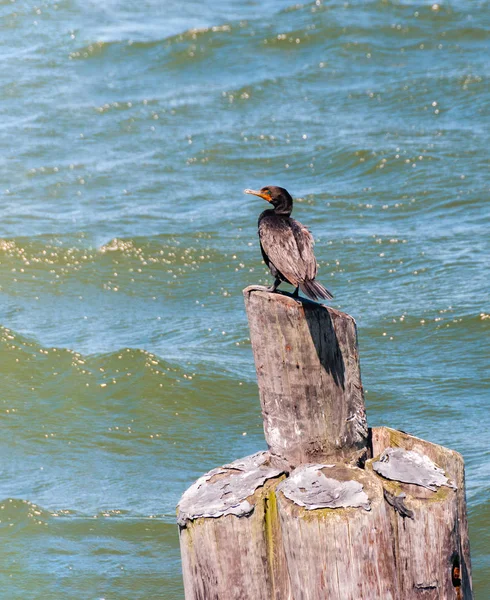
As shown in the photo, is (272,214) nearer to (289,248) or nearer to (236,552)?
(289,248)

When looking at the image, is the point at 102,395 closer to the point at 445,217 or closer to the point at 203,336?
the point at 203,336

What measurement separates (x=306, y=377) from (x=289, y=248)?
39.9 inches

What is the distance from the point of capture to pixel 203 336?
9.56m

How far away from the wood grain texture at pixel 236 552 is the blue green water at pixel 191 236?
2.46 meters

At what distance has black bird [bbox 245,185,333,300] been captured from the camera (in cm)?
434

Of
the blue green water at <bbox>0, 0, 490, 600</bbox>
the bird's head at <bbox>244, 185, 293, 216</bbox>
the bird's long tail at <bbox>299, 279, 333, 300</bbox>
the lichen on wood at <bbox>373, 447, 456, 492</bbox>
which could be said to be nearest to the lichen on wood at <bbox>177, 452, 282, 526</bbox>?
the lichen on wood at <bbox>373, 447, 456, 492</bbox>

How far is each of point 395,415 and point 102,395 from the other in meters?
2.45

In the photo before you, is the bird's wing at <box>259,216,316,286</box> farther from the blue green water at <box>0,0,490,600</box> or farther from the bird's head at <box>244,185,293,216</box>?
the blue green water at <box>0,0,490,600</box>

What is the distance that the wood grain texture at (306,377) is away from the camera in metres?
3.59

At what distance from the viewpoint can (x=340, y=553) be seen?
3.29 metres

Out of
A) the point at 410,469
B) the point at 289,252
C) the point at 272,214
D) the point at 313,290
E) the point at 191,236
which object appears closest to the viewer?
the point at 410,469

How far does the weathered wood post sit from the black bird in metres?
0.56

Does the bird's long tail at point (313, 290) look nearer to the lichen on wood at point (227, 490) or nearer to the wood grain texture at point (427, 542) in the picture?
the lichen on wood at point (227, 490)

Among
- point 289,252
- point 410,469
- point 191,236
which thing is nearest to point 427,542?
point 410,469
